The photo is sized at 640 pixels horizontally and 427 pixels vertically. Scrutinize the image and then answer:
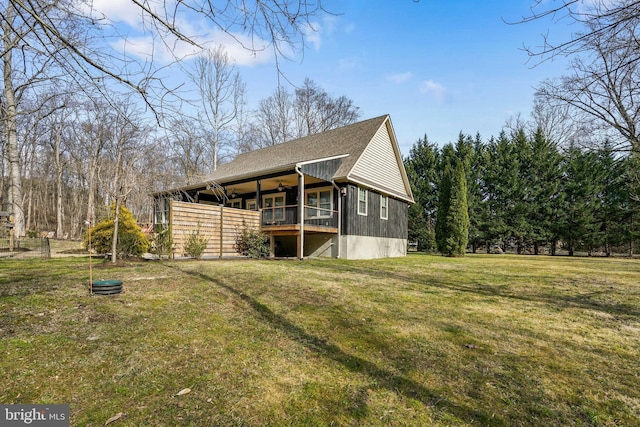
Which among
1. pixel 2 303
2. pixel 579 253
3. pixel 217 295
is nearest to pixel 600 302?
pixel 217 295

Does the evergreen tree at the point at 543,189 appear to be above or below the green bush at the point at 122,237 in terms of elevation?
above

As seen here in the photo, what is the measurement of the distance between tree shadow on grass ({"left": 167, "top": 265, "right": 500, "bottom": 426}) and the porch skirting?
9499mm

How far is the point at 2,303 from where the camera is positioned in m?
4.06

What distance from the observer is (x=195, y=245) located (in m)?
10.6

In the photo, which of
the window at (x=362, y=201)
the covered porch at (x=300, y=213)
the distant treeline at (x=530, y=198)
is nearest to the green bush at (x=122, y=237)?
the covered porch at (x=300, y=213)

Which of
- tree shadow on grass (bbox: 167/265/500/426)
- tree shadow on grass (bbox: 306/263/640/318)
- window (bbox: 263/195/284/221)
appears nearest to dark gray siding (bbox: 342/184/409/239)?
window (bbox: 263/195/284/221)

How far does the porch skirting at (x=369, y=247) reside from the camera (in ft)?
45.2

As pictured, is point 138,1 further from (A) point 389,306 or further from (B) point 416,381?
(A) point 389,306

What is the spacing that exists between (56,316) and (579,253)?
107 ft

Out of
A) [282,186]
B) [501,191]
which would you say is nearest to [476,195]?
[501,191]

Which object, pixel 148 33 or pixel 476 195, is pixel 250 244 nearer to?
pixel 148 33

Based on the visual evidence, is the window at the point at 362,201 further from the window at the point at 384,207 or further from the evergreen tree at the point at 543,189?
the evergreen tree at the point at 543,189

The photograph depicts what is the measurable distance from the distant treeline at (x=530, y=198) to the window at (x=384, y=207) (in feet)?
31.5

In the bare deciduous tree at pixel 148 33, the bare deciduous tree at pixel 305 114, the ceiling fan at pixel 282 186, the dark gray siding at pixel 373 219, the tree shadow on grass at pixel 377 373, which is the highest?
the bare deciduous tree at pixel 305 114
